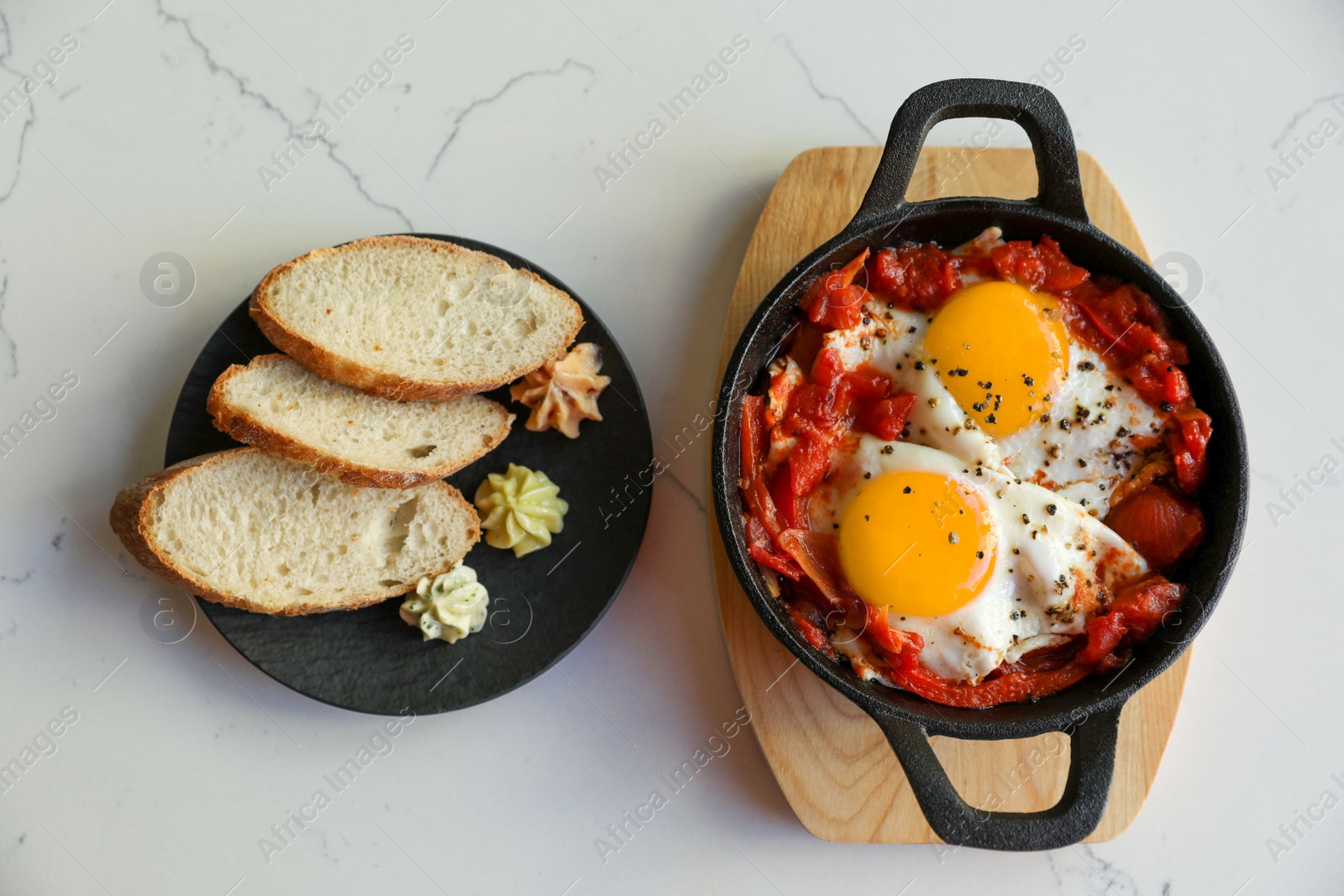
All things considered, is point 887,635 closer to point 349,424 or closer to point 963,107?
point 963,107

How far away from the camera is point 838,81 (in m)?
2.90

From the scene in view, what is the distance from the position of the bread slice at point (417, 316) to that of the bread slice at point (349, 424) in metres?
0.06

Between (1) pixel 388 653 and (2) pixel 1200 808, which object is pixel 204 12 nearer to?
(1) pixel 388 653

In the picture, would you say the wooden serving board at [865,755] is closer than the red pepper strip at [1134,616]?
No

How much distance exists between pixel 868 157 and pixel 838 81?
15.7 inches

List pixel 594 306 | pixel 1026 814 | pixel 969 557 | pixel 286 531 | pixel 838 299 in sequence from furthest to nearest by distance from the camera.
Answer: pixel 594 306, pixel 286 531, pixel 838 299, pixel 969 557, pixel 1026 814

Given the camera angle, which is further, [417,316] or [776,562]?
[417,316]

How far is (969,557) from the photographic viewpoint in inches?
86.0

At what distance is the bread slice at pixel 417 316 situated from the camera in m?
2.54

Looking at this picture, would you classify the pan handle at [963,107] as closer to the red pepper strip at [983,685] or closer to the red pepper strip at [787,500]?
the red pepper strip at [787,500]

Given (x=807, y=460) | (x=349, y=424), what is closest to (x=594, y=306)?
(x=349, y=424)

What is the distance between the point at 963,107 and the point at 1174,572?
131cm

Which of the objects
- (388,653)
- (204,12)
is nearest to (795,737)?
(388,653)

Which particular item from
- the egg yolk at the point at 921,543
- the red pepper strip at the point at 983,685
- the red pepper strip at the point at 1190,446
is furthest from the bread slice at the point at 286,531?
the red pepper strip at the point at 1190,446
